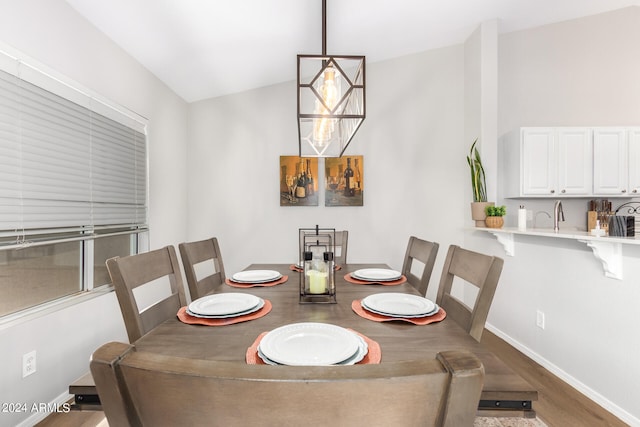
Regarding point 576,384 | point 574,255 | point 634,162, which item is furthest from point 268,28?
point 634,162

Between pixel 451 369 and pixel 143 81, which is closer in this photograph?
pixel 451 369

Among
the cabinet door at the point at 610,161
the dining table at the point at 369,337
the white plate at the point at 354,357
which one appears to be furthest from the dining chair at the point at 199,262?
the cabinet door at the point at 610,161

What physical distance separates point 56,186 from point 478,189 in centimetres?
338

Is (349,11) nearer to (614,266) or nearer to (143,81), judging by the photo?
(143,81)

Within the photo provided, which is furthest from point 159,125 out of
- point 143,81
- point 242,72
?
point 242,72

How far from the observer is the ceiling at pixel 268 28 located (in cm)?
216

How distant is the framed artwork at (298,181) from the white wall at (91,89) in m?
1.26

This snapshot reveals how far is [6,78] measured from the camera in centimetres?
154

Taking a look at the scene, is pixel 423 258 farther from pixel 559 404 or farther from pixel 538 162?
pixel 538 162

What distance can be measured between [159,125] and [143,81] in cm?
41

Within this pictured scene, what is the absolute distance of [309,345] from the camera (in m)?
0.78

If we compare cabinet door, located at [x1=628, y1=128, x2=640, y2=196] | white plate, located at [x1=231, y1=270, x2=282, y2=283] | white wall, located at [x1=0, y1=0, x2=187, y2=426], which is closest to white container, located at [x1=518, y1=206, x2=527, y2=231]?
cabinet door, located at [x1=628, y1=128, x2=640, y2=196]

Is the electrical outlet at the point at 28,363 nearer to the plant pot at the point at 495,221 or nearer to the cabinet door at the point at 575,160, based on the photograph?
the plant pot at the point at 495,221

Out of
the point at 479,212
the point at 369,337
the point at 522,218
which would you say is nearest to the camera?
the point at 369,337
